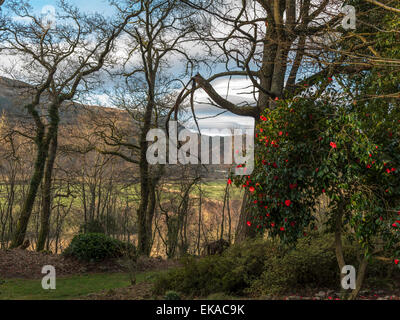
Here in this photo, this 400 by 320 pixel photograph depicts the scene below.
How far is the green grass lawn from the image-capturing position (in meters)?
8.45

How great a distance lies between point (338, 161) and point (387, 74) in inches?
93.3

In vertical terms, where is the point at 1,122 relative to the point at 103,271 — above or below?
above

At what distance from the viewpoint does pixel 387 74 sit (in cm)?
615

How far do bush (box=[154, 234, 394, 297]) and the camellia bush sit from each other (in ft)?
4.80

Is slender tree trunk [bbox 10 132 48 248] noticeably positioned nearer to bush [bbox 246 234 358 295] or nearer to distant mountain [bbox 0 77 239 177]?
distant mountain [bbox 0 77 239 177]

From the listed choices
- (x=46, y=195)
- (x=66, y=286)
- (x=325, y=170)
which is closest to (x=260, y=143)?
(x=325, y=170)

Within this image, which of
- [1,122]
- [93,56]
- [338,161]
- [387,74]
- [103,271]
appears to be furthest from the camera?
[1,122]

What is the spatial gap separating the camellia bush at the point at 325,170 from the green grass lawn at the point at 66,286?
552 centimetres

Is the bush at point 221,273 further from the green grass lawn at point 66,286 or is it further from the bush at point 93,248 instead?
the bush at point 93,248

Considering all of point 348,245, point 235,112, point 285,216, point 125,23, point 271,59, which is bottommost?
point 348,245

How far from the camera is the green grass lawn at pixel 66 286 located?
8453 millimetres

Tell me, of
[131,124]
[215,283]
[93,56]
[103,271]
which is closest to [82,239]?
[103,271]

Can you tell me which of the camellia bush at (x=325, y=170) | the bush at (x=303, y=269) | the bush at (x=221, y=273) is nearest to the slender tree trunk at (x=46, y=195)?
the bush at (x=221, y=273)

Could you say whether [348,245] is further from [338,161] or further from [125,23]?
[125,23]
